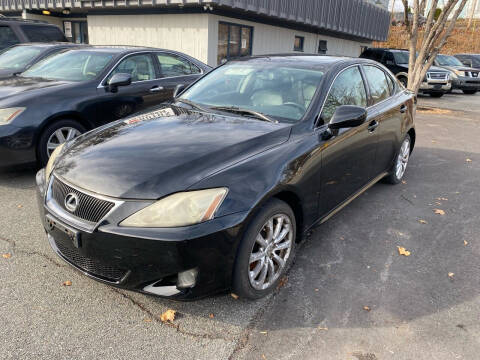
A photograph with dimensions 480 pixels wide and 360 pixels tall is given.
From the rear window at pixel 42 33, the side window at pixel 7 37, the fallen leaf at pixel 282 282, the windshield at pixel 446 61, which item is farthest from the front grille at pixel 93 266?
the windshield at pixel 446 61

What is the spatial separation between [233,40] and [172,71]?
318 inches

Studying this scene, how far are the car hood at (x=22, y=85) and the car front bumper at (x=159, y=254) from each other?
3.11 meters

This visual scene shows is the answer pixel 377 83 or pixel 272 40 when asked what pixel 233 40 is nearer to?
pixel 272 40

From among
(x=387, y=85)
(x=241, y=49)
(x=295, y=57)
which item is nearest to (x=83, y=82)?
(x=295, y=57)

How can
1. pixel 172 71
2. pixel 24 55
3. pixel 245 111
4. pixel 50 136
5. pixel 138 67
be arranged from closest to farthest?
pixel 245 111, pixel 50 136, pixel 138 67, pixel 172 71, pixel 24 55

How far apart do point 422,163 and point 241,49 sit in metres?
9.44

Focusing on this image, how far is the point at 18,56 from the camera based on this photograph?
7398 mm

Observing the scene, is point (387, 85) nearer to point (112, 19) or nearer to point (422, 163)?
point (422, 163)

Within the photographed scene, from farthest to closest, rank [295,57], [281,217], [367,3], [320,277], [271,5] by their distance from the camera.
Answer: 1. [367,3]
2. [271,5]
3. [295,57]
4. [320,277]
5. [281,217]

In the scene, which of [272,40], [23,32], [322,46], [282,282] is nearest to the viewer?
[282,282]

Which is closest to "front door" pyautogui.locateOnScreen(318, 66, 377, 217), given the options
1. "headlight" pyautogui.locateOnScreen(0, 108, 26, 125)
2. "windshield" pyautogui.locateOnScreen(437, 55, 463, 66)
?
"headlight" pyautogui.locateOnScreen(0, 108, 26, 125)

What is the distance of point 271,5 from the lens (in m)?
13.7

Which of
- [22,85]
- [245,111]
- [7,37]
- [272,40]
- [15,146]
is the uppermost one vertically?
[272,40]

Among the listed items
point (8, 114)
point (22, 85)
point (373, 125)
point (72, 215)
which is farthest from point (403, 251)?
point (22, 85)
